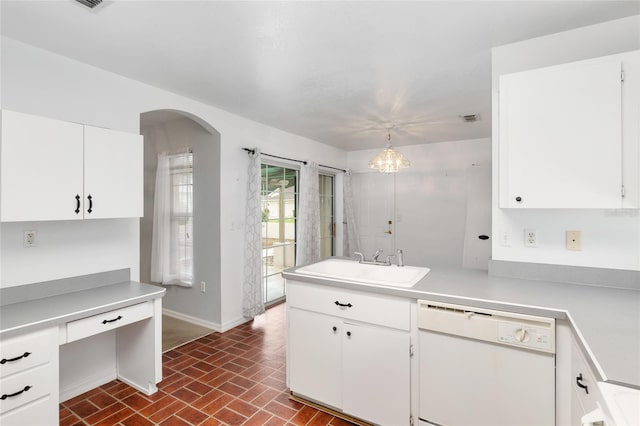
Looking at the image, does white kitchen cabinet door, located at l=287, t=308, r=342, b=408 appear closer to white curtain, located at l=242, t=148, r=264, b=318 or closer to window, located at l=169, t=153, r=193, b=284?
white curtain, located at l=242, t=148, r=264, b=318

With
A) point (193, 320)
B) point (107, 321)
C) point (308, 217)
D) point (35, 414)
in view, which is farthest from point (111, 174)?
point (308, 217)

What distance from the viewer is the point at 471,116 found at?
12.5 feet

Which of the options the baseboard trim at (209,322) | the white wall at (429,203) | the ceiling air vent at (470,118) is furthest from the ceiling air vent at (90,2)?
the white wall at (429,203)

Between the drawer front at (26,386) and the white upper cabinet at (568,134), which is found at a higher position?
the white upper cabinet at (568,134)

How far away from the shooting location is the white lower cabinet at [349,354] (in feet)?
6.06

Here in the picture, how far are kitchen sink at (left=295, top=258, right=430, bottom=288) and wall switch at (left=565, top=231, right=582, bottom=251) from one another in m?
0.88

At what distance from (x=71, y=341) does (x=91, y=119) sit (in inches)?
63.7

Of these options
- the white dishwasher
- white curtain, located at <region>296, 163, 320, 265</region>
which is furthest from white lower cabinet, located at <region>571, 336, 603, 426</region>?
white curtain, located at <region>296, 163, 320, 265</region>

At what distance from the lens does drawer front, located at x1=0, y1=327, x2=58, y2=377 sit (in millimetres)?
1588

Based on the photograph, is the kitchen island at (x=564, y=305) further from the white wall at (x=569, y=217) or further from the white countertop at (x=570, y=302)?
the white wall at (x=569, y=217)

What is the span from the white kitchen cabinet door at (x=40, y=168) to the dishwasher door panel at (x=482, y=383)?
239 centimetres

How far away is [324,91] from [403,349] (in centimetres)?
233

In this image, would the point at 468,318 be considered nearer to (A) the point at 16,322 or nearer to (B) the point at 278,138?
(A) the point at 16,322

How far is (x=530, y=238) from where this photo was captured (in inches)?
82.8
